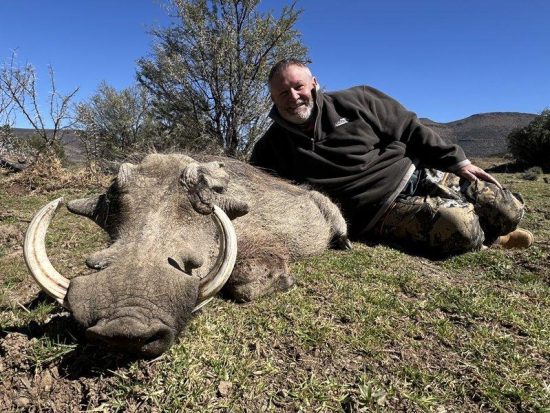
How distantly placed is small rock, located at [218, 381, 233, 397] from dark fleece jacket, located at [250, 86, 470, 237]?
2.54 metres

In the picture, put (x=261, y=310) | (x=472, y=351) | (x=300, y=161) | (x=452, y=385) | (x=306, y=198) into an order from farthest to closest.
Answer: (x=300, y=161) < (x=306, y=198) < (x=261, y=310) < (x=472, y=351) < (x=452, y=385)

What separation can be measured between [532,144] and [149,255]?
25.9 m

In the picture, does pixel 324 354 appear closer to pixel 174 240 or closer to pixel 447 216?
pixel 174 240

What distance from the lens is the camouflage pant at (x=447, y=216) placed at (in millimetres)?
3822

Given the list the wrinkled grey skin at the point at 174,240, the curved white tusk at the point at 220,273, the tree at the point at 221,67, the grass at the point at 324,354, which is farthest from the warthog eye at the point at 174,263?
the tree at the point at 221,67

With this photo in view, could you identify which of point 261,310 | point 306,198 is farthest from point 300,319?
point 306,198

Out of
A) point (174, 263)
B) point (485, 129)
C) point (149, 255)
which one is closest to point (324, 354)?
point (174, 263)

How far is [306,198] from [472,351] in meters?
2.00

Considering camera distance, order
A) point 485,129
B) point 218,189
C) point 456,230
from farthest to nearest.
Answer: point 485,129 < point 456,230 < point 218,189

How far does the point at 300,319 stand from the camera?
237 cm

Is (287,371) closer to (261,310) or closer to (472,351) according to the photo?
(261,310)

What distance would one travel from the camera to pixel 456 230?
378 cm

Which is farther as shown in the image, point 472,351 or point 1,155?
point 1,155

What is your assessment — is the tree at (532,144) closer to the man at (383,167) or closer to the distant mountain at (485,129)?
the man at (383,167)
